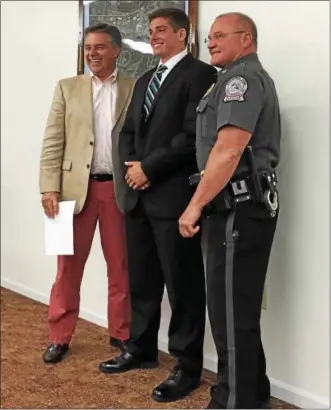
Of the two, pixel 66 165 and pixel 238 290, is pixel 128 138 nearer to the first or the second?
pixel 66 165

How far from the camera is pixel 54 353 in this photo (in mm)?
2670

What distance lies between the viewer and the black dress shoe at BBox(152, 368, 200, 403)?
2.26m

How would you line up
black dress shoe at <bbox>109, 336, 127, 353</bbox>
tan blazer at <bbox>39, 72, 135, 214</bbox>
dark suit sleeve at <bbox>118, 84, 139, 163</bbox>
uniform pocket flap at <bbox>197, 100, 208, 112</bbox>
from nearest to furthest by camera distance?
uniform pocket flap at <bbox>197, 100, 208, 112</bbox> < dark suit sleeve at <bbox>118, 84, 139, 163</bbox> < tan blazer at <bbox>39, 72, 135, 214</bbox> < black dress shoe at <bbox>109, 336, 127, 353</bbox>

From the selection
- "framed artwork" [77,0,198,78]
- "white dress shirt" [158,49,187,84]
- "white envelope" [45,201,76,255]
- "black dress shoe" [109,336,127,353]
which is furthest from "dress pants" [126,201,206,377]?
"framed artwork" [77,0,198,78]

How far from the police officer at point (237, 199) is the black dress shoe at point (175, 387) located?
0.96ft

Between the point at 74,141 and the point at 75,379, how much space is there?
3.35 ft

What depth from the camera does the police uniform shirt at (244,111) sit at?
6.09 feet

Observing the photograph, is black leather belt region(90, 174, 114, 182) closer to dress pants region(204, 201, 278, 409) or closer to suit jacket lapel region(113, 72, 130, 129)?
suit jacket lapel region(113, 72, 130, 129)

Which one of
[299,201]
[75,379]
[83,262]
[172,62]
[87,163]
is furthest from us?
[83,262]

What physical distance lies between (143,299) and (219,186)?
0.83 meters

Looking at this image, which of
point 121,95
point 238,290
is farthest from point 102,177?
point 238,290

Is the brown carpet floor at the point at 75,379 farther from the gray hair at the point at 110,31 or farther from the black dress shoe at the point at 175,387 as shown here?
the gray hair at the point at 110,31

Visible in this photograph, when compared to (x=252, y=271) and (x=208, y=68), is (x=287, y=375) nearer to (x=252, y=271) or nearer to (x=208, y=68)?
(x=252, y=271)

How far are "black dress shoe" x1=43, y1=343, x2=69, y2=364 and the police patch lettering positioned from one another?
1452 mm
